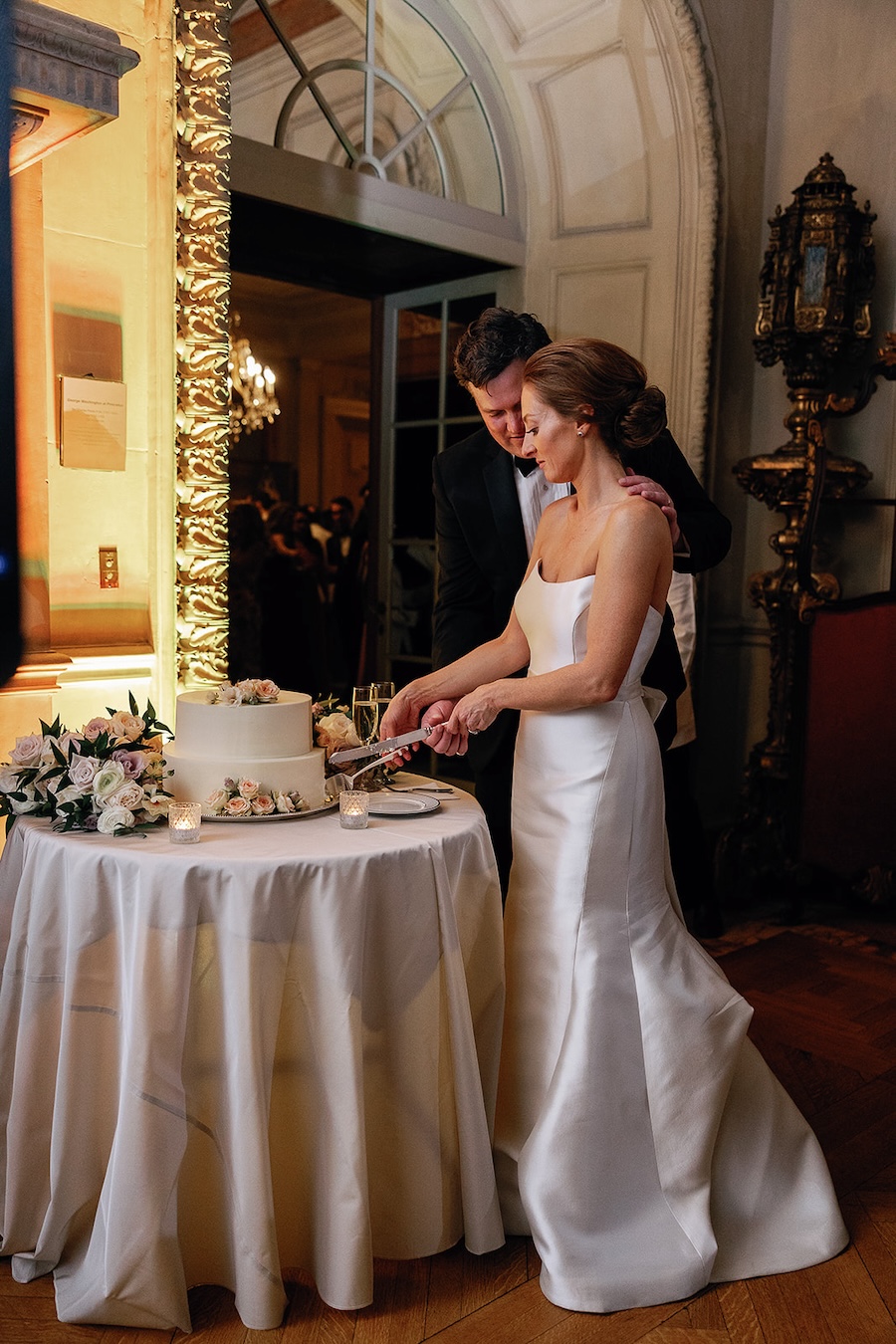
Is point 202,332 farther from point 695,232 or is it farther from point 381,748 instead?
point 695,232

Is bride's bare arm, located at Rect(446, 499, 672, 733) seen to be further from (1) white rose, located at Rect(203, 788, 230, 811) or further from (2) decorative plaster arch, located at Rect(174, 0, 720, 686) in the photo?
(2) decorative plaster arch, located at Rect(174, 0, 720, 686)

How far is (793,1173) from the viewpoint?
2330mm

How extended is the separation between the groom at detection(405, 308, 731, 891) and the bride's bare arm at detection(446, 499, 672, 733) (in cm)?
69

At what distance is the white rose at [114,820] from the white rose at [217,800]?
0.51 feet

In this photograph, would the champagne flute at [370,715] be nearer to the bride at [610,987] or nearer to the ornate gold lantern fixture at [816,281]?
the bride at [610,987]

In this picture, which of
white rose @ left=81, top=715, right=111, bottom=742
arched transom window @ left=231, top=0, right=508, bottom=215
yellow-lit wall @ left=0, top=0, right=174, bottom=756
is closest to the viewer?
white rose @ left=81, top=715, right=111, bottom=742

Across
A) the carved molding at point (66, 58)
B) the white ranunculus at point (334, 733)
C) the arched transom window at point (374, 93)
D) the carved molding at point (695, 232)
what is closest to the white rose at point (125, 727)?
the white ranunculus at point (334, 733)

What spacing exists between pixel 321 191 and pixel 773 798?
2.85 metres

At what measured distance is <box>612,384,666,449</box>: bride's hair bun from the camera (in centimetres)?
222

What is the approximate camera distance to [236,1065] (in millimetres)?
1888

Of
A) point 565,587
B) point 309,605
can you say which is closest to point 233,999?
point 565,587

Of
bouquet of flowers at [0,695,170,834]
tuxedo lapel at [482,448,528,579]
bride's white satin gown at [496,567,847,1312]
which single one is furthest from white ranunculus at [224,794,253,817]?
tuxedo lapel at [482,448,528,579]

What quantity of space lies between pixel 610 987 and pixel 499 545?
51.7 inches

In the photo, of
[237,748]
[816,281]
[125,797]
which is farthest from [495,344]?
[816,281]
